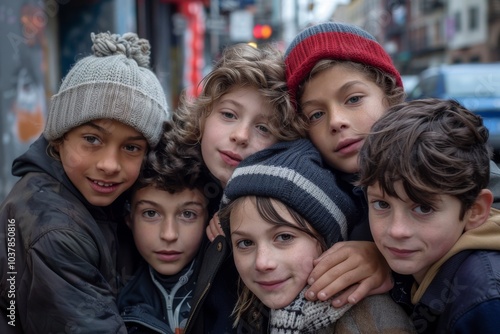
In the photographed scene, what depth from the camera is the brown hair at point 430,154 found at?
1776mm

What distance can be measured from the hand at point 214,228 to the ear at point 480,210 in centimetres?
98

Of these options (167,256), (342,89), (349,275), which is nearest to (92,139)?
(167,256)

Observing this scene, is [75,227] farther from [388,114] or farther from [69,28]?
[69,28]

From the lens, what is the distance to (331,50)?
2350mm

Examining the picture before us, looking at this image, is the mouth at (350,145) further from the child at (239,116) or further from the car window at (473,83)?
the car window at (473,83)

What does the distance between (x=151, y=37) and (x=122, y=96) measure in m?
11.9

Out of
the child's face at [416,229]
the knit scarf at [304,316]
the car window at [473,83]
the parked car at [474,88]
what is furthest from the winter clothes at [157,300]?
the car window at [473,83]

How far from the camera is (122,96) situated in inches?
95.0

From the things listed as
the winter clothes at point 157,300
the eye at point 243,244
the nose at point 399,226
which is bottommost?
the winter clothes at point 157,300

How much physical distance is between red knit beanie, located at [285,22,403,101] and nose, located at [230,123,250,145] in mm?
238

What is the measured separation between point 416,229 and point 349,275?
29 centimetres

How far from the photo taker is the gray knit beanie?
2.38m

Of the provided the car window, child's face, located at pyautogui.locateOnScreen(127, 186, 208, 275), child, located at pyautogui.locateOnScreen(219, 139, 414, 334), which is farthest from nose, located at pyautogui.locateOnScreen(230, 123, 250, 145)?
the car window

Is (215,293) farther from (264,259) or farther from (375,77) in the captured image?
(375,77)
